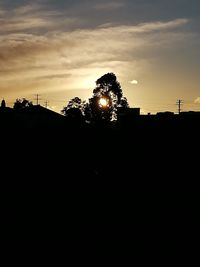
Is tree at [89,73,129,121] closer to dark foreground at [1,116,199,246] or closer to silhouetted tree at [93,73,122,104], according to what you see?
silhouetted tree at [93,73,122,104]

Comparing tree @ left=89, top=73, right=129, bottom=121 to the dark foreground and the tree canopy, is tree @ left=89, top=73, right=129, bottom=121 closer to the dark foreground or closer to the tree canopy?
the tree canopy

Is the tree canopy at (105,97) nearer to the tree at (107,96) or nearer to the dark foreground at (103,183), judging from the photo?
the tree at (107,96)

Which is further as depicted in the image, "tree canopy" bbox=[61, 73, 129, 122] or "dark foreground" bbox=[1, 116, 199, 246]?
"tree canopy" bbox=[61, 73, 129, 122]

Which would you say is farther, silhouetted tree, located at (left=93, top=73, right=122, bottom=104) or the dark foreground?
silhouetted tree, located at (left=93, top=73, right=122, bottom=104)

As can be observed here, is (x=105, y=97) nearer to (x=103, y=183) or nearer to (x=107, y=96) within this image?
(x=107, y=96)

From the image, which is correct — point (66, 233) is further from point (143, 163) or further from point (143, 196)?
point (143, 163)

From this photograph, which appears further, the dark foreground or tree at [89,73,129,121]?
tree at [89,73,129,121]

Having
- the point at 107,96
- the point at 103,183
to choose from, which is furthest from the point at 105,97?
the point at 103,183

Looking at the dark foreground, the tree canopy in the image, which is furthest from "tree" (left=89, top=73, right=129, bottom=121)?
the dark foreground

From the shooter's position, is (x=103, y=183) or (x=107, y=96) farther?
(x=107, y=96)

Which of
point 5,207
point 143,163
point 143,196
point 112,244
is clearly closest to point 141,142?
point 143,163

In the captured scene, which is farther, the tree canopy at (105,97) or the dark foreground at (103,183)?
the tree canopy at (105,97)

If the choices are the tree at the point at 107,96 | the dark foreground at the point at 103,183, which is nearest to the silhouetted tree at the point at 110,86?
the tree at the point at 107,96

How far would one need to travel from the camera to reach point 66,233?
48.8ft
